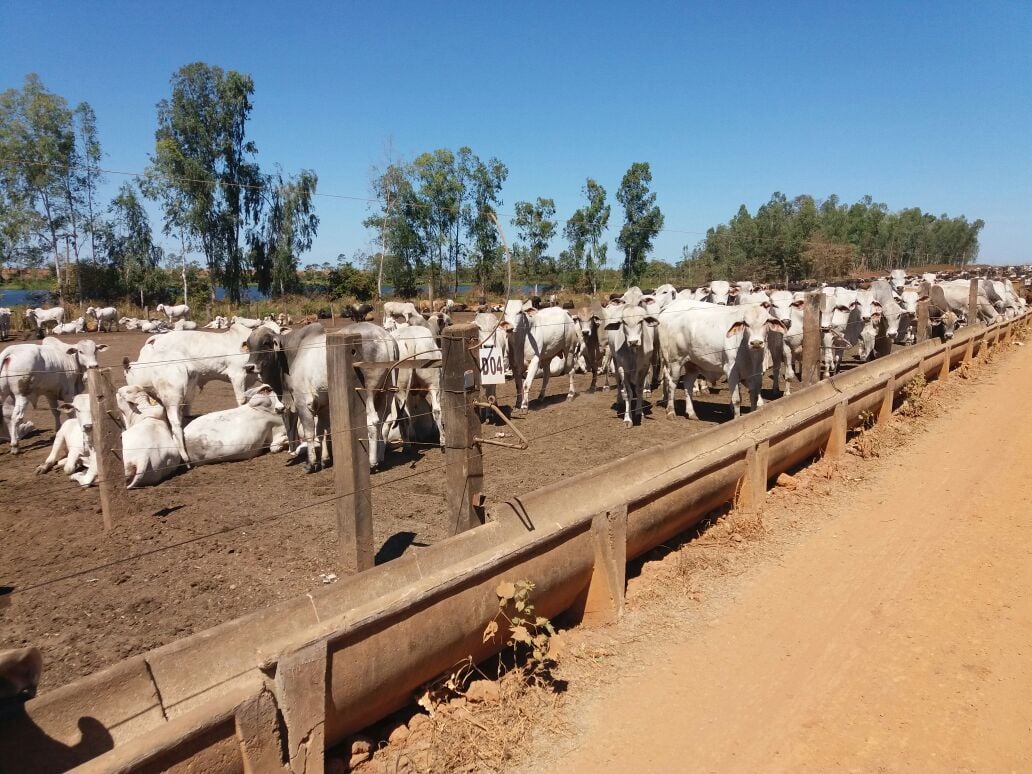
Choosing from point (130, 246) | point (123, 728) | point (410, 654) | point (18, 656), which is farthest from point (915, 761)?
point (130, 246)

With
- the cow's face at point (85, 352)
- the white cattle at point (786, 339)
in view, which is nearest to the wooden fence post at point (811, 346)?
the white cattle at point (786, 339)

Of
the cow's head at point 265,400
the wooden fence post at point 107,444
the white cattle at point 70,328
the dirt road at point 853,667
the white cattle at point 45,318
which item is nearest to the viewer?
the dirt road at point 853,667

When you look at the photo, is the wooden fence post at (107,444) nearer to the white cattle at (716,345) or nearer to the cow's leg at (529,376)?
the cow's leg at (529,376)

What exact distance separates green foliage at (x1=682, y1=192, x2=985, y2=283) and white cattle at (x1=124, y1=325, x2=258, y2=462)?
2489 centimetres

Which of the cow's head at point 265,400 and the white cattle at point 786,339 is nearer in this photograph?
the cow's head at point 265,400

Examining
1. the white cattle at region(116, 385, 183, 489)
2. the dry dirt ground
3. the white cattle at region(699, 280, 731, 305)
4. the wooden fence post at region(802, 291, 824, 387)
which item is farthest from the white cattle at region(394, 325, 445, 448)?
the white cattle at region(699, 280, 731, 305)

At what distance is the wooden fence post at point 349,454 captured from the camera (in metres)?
4.54

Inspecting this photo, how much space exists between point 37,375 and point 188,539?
5.79 metres

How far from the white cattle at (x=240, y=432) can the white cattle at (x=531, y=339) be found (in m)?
4.46

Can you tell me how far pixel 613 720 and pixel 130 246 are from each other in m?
49.7

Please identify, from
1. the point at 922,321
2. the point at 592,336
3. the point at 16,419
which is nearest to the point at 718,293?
the point at 592,336

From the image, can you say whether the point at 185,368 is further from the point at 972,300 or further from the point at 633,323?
the point at 972,300

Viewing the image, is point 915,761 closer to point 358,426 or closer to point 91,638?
point 358,426

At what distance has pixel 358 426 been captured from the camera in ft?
15.0
